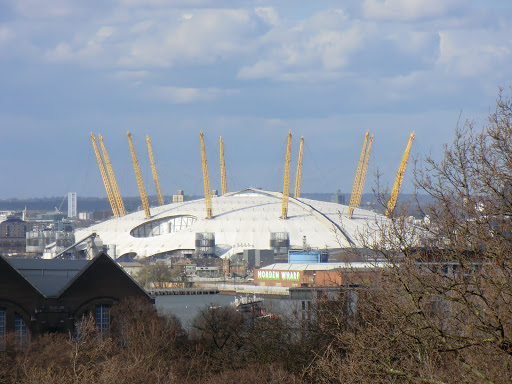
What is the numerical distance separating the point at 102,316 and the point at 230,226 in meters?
88.8

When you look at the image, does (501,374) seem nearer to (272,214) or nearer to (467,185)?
(467,185)

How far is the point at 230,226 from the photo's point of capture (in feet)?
420

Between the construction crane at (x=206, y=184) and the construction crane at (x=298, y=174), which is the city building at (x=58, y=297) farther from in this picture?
the construction crane at (x=298, y=174)

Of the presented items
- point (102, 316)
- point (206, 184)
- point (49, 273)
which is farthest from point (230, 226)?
point (102, 316)

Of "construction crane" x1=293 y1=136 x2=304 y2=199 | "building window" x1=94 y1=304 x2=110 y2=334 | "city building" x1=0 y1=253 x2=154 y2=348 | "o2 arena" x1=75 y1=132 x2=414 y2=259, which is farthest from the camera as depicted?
"construction crane" x1=293 y1=136 x2=304 y2=199

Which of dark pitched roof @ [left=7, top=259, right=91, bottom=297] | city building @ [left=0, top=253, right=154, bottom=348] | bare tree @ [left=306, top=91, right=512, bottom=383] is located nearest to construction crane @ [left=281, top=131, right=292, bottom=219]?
dark pitched roof @ [left=7, top=259, right=91, bottom=297]

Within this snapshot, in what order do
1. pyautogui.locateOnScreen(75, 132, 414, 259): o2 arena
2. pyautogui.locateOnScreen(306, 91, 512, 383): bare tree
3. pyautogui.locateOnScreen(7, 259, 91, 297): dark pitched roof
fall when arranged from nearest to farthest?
pyautogui.locateOnScreen(306, 91, 512, 383): bare tree, pyautogui.locateOnScreen(7, 259, 91, 297): dark pitched roof, pyautogui.locateOnScreen(75, 132, 414, 259): o2 arena

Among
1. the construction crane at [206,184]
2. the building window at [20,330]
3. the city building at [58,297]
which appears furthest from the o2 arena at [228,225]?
the building window at [20,330]

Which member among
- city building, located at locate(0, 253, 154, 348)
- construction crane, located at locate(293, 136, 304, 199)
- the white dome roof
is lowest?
city building, located at locate(0, 253, 154, 348)

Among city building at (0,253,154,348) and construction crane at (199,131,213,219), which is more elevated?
construction crane at (199,131,213,219)

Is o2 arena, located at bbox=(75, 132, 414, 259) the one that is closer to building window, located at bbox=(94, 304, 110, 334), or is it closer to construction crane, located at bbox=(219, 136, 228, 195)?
construction crane, located at bbox=(219, 136, 228, 195)

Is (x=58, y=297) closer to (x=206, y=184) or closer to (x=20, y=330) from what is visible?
(x=20, y=330)

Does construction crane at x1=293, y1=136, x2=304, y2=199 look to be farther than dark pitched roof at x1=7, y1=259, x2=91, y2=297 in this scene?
Yes

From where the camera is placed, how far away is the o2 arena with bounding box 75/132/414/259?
12206cm
